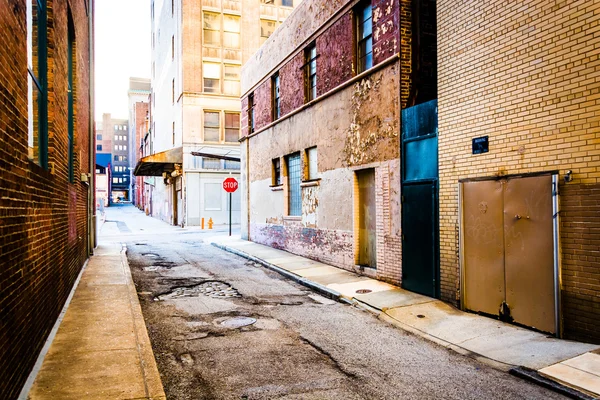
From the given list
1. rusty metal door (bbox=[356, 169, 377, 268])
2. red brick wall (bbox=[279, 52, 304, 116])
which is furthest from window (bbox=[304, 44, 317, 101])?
rusty metal door (bbox=[356, 169, 377, 268])

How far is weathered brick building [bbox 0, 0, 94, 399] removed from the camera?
351 centimetres

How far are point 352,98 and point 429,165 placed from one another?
11.5 ft

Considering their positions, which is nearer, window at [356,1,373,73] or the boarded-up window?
window at [356,1,373,73]

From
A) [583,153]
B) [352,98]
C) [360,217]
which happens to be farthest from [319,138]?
[583,153]

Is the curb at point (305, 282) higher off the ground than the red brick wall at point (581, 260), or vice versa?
the red brick wall at point (581, 260)

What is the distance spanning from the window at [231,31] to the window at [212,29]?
0.43 m

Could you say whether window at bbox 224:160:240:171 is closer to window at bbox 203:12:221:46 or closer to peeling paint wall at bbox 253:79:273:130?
window at bbox 203:12:221:46

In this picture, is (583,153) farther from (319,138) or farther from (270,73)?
(270,73)

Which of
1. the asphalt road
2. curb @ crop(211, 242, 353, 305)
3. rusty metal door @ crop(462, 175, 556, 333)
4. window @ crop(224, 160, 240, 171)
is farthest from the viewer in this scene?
window @ crop(224, 160, 240, 171)

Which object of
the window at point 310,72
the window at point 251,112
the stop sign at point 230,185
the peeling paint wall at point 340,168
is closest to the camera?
the peeling paint wall at point 340,168

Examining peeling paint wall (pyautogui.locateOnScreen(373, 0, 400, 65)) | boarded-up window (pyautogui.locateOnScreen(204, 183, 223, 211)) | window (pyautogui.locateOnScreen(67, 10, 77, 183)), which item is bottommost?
boarded-up window (pyautogui.locateOnScreen(204, 183, 223, 211))

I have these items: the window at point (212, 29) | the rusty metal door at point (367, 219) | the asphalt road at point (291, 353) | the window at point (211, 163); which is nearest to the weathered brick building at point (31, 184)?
the asphalt road at point (291, 353)

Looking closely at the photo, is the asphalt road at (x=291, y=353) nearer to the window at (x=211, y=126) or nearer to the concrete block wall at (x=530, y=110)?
the concrete block wall at (x=530, y=110)

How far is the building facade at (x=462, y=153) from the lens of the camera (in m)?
5.80
